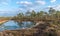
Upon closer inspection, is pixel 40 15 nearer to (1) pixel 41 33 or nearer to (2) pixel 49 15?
(2) pixel 49 15

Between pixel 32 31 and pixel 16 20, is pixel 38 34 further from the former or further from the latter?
pixel 16 20

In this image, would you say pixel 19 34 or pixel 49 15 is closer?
pixel 19 34

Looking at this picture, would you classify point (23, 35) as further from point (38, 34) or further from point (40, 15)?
point (40, 15)

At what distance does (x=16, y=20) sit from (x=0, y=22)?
380 cm

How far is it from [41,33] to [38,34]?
0.17 meters

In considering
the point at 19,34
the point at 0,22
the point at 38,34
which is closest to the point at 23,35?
the point at 19,34

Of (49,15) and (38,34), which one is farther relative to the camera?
(49,15)

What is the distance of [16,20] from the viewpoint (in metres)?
15.6

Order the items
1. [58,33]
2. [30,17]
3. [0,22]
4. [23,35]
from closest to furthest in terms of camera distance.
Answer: [58,33] < [23,35] < [0,22] < [30,17]

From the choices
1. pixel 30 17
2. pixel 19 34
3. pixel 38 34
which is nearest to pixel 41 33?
pixel 38 34

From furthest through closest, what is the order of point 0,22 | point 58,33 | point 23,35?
point 0,22, point 23,35, point 58,33

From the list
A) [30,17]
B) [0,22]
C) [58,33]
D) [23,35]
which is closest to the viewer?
[58,33]

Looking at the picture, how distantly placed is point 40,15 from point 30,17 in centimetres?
124

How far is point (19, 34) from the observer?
7.18 m
